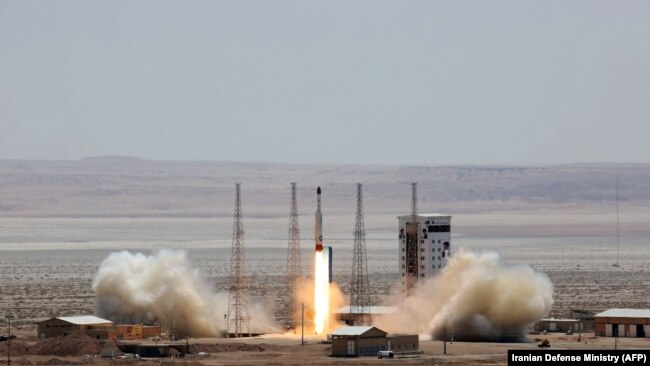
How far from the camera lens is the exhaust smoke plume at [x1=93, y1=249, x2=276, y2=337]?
4279 inches

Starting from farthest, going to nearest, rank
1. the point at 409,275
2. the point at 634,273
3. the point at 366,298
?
the point at 634,273
the point at 366,298
the point at 409,275

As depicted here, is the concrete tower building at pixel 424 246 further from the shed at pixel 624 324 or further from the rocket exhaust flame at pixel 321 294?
the shed at pixel 624 324

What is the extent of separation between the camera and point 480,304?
103 meters

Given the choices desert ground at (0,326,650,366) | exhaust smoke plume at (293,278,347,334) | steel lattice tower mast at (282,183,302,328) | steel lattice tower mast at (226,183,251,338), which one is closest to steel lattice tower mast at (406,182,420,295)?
exhaust smoke plume at (293,278,347,334)

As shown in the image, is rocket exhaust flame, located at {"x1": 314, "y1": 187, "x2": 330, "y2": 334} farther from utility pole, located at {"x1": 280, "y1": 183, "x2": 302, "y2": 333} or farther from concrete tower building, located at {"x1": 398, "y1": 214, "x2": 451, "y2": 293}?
concrete tower building, located at {"x1": 398, "y1": 214, "x2": 451, "y2": 293}

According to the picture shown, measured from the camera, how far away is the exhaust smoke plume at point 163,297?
10869cm

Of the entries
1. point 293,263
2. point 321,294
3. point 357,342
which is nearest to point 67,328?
point 293,263

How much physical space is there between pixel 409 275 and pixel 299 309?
7.83 m

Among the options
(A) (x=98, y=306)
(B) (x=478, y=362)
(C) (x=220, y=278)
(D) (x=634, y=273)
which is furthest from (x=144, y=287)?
(D) (x=634, y=273)

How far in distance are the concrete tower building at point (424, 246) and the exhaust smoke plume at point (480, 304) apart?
16.4 ft

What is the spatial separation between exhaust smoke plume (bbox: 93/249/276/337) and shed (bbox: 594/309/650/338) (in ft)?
69.6

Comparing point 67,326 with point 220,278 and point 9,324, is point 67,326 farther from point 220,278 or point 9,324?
point 220,278

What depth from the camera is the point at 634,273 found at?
180 meters

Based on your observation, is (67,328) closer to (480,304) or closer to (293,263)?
(293,263)
